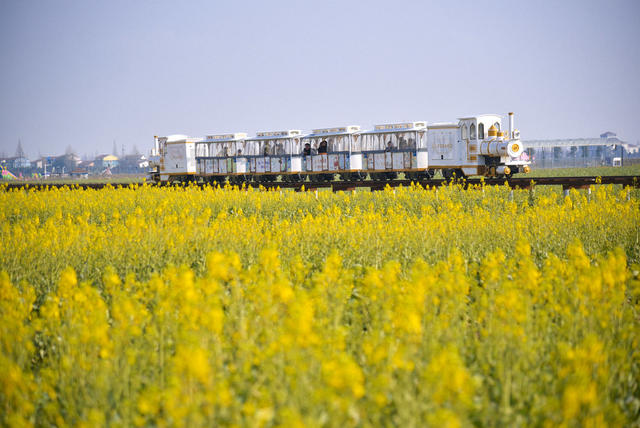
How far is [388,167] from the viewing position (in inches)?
1136

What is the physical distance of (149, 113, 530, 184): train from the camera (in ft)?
84.1

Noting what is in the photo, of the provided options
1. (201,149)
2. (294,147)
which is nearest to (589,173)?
(294,147)

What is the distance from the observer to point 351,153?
98.2 ft

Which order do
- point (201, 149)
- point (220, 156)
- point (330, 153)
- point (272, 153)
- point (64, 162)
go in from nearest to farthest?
point (330, 153) → point (272, 153) → point (220, 156) → point (201, 149) → point (64, 162)

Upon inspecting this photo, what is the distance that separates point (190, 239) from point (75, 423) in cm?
497

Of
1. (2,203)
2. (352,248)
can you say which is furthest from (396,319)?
(2,203)

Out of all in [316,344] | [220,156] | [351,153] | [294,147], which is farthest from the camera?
[220,156]

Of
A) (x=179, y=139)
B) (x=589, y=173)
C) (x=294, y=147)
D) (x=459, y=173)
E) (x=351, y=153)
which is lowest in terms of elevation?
(x=589, y=173)

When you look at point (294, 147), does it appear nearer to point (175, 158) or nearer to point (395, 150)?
point (395, 150)

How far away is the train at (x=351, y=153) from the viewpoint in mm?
25625

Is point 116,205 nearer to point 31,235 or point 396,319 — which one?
point 31,235

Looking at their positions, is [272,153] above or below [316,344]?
above

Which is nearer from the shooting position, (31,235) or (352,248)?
(352,248)

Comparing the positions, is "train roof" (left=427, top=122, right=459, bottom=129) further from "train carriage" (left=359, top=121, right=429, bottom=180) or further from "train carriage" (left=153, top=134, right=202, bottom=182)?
"train carriage" (left=153, top=134, right=202, bottom=182)
